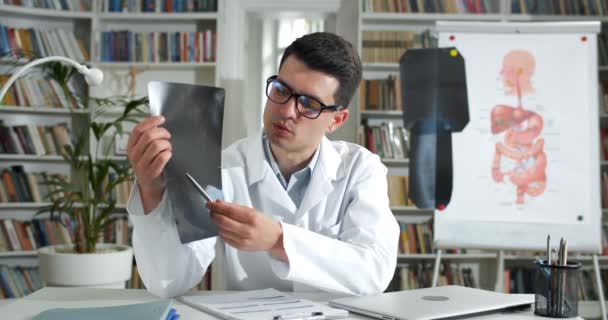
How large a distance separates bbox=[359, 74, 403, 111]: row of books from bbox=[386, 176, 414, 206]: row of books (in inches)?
19.1

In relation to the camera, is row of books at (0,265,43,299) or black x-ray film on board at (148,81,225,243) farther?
row of books at (0,265,43,299)

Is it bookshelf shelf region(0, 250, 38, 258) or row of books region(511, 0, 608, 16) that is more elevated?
row of books region(511, 0, 608, 16)

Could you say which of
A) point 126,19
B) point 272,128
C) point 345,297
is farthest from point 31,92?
point 345,297

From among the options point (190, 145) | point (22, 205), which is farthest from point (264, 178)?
point (22, 205)

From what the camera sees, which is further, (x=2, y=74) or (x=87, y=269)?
(x=2, y=74)

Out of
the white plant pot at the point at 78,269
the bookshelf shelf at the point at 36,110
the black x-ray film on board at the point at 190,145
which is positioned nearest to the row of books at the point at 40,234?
the bookshelf shelf at the point at 36,110

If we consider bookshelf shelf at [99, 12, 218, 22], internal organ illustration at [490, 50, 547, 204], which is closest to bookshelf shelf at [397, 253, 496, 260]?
internal organ illustration at [490, 50, 547, 204]

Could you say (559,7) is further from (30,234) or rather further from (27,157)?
(30,234)

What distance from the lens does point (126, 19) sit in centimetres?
429

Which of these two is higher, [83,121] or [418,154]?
[83,121]

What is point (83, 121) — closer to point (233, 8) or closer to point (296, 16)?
point (233, 8)

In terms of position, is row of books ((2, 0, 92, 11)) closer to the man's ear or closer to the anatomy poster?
the anatomy poster

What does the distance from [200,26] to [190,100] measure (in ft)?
11.1

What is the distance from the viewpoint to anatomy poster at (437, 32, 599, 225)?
286 cm
